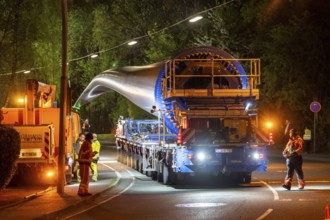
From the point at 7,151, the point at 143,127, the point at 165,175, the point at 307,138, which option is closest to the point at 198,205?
the point at 7,151

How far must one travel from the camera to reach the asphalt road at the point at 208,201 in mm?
16719

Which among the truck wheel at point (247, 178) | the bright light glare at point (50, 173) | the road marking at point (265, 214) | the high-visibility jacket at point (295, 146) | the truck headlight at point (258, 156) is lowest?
the road marking at point (265, 214)

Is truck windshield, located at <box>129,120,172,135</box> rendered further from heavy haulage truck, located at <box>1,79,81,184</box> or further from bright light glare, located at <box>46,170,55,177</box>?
bright light glare, located at <box>46,170,55,177</box>

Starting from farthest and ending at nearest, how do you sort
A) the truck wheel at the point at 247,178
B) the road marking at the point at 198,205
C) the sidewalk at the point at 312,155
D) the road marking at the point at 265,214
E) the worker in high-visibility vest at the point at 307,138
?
the worker in high-visibility vest at the point at 307,138, the sidewalk at the point at 312,155, the truck wheel at the point at 247,178, the road marking at the point at 198,205, the road marking at the point at 265,214

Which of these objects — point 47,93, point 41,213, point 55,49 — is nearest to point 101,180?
point 47,93

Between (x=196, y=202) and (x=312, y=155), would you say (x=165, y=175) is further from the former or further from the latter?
(x=312, y=155)

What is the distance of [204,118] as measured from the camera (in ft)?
79.5

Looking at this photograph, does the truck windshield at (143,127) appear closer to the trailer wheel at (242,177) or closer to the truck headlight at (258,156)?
the trailer wheel at (242,177)

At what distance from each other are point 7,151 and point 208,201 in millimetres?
5114

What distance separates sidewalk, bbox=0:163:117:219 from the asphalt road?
0.33 metres

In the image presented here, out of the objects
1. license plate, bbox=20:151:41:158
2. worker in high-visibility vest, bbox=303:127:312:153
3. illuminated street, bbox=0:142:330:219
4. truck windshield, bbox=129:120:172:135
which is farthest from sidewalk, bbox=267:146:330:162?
license plate, bbox=20:151:41:158

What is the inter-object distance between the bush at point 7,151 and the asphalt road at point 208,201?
211cm

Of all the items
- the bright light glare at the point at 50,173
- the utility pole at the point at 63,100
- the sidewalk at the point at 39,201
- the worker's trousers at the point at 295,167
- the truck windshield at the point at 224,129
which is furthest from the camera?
the bright light glare at the point at 50,173

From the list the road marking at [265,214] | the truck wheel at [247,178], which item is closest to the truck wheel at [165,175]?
the truck wheel at [247,178]
